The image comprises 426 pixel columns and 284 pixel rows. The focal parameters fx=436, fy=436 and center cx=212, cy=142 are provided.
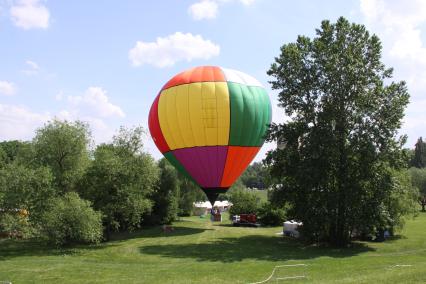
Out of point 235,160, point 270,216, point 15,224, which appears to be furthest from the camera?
point 270,216

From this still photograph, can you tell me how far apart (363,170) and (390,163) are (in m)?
2.22

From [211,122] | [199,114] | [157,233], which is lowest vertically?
[157,233]

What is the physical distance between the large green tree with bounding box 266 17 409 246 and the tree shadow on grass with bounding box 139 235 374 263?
1.87 m

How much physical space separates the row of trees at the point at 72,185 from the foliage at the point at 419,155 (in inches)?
4660

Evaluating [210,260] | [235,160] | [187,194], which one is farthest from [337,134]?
[187,194]

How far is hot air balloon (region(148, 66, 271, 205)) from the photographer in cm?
3416

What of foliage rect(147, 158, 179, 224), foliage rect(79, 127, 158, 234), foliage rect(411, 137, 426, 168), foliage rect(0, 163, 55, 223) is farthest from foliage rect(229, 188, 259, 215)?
foliage rect(411, 137, 426, 168)

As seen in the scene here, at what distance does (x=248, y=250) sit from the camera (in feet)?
96.2

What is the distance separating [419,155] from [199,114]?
401 feet

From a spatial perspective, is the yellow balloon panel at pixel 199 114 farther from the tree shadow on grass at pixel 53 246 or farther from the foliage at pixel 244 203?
the foliage at pixel 244 203

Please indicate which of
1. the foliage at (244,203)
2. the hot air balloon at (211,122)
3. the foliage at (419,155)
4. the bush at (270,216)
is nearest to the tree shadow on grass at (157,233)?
the hot air balloon at (211,122)

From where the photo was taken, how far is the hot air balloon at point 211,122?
34156 mm

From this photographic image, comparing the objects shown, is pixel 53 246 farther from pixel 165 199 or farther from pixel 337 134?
pixel 337 134

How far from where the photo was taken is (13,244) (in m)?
33.5
